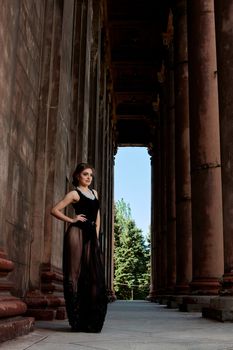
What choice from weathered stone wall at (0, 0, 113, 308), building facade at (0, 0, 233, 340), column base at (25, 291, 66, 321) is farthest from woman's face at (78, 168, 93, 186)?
Answer: column base at (25, 291, 66, 321)

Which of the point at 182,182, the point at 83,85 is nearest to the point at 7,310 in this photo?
the point at 83,85

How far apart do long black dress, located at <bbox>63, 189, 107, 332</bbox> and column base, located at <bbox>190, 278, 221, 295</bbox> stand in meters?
8.58

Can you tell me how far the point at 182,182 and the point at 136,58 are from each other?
76.3 ft

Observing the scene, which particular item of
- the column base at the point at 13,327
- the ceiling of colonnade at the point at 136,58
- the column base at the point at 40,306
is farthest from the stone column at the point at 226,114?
the ceiling of colonnade at the point at 136,58

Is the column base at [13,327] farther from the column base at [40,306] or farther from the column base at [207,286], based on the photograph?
the column base at [207,286]

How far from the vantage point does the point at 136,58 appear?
44312 millimetres

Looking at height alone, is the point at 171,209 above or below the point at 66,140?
above

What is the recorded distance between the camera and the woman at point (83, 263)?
7.92 m

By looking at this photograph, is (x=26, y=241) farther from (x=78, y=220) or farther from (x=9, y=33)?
(x=9, y=33)

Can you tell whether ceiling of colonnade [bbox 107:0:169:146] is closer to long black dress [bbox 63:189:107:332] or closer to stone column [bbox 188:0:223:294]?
stone column [bbox 188:0:223:294]

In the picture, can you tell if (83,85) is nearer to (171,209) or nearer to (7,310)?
(171,209)

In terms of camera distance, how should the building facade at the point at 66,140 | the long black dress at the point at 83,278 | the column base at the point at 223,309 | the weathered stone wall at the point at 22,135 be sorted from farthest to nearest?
the column base at the point at 223,309, the weathered stone wall at the point at 22,135, the building facade at the point at 66,140, the long black dress at the point at 83,278

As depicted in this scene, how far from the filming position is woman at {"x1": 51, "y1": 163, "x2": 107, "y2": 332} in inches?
312

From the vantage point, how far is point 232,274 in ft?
37.3
